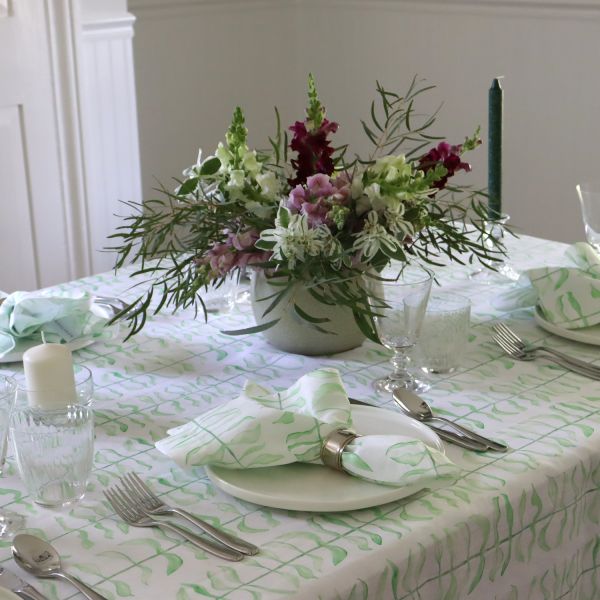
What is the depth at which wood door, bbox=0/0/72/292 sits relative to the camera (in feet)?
9.36

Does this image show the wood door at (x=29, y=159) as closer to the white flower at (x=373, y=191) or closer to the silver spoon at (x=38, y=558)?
the white flower at (x=373, y=191)

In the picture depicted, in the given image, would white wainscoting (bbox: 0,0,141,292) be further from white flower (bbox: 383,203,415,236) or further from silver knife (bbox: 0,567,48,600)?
silver knife (bbox: 0,567,48,600)

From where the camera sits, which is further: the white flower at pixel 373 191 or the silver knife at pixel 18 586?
the white flower at pixel 373 191

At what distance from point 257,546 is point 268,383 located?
16.6 inches

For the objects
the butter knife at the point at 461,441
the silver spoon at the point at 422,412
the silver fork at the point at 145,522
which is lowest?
the silver fork at the point at 145,522

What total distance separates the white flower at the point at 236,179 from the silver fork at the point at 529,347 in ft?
1.47

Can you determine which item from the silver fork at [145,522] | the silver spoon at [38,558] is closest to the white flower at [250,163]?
the silver fork at [145,522]

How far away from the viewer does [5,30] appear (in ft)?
9.24

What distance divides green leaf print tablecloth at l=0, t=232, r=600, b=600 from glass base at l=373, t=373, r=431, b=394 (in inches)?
0.7

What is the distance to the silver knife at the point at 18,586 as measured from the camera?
901 millimetres

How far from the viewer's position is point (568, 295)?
1.51 m

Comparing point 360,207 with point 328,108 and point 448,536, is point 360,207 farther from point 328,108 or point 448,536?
point 328,108

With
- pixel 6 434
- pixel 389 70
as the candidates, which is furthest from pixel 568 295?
pixel 389 70

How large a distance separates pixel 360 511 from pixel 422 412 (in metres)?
0.24
